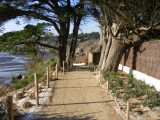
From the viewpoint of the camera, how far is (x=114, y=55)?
2198 centimetres

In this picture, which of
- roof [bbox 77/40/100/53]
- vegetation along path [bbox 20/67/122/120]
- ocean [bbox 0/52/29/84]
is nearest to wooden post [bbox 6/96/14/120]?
vegetation along path [bbox 20/67/122/120]

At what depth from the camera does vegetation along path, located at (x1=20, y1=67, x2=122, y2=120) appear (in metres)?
11.0

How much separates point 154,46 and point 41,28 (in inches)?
567

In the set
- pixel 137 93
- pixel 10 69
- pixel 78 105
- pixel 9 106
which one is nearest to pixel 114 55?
pixel 137 93

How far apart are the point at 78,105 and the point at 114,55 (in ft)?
32.1

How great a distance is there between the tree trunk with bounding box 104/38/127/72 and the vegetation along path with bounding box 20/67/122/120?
5003mm

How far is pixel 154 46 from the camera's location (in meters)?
17.0

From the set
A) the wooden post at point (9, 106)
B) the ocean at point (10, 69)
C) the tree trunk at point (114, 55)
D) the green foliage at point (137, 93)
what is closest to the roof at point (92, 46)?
the ocean at point (10, 69)

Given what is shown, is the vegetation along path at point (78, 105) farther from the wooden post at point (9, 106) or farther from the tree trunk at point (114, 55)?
the tree trunk at point (114, 55)

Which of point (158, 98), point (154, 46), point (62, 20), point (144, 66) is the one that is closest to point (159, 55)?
point (154, 46)

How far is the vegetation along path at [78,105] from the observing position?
36.2ft

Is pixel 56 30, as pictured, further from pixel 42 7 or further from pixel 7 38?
pixel 7 38

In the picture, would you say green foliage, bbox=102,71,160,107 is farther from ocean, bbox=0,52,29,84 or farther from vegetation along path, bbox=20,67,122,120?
ocean, bbox=0,52,29,84

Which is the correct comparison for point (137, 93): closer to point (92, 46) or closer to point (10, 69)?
point (92, 46)
